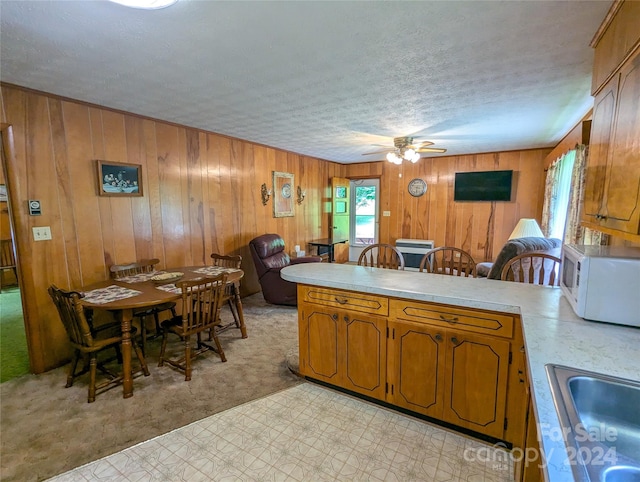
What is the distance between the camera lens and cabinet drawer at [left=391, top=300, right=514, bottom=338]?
168cm

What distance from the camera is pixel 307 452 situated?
182cm

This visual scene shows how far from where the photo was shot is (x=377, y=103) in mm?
2885

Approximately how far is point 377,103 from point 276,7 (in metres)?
1.61

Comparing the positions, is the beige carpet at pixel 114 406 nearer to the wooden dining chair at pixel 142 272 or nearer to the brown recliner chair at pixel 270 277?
the wooden dining chair at pixel 142 272

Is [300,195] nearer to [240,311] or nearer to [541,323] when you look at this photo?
[240,311]

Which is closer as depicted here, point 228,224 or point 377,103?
point 377,103

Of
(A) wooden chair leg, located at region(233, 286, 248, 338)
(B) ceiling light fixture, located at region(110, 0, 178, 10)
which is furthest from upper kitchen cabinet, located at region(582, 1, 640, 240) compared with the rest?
(A) wooden chair leg, located at region(233, 286, 248, 338)

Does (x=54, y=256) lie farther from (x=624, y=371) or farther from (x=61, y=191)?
(x=624, y=371)

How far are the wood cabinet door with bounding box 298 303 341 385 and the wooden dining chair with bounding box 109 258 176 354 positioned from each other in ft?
4.97

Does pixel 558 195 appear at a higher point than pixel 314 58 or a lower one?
lower

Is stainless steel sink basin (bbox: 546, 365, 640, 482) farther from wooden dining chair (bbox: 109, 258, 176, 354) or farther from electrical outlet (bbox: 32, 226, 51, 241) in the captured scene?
electrical outlet (bbox: 32, 226, 51, 241)

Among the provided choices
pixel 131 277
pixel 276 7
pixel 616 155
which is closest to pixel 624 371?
pixel 616 155

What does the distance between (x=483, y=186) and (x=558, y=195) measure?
1930mm

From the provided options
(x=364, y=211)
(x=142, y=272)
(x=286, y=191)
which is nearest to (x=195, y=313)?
(x=142, y=272)
